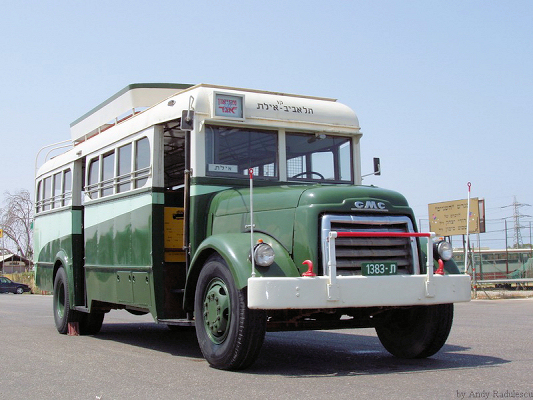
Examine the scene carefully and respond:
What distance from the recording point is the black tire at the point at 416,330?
7789mm

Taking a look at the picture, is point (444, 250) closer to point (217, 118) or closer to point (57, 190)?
point (217, 118)

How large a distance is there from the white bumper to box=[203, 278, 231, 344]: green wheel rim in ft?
2.27

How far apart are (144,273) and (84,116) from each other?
4528 millimetres

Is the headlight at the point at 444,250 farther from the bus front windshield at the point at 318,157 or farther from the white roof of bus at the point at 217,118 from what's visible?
the white roof of bus at the point at 217,118

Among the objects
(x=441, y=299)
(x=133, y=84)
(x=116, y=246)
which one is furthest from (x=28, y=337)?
(x=441, y=299)

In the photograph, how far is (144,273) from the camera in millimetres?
9133

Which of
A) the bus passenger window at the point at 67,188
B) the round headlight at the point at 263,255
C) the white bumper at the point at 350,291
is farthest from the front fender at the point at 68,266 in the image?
the white bumper at the point at 350,291

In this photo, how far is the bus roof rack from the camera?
10.7 metres

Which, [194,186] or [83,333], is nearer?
[194,186]

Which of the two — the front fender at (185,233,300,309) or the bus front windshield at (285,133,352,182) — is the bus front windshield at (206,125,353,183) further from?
the front fender at (185,233,300,309)

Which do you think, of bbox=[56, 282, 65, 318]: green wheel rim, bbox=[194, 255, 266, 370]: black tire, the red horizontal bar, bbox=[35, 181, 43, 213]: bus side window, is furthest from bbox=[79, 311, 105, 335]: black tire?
the red horizontal bar

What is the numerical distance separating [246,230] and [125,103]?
396 centimetres

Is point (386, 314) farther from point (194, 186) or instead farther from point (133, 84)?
point (133, 84)

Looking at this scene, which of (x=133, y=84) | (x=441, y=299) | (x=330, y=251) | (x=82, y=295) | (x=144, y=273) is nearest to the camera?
(x=330, y=251)
